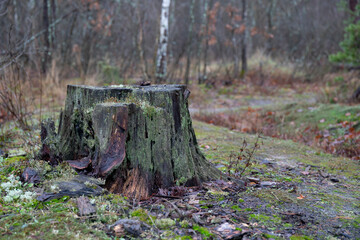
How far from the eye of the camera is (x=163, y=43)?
38.2 feet

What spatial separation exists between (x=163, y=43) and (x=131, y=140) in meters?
9.53

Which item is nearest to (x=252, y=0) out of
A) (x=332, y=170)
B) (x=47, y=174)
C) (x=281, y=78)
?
(x=281, y=78)

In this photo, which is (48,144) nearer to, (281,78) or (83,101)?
(83,101)

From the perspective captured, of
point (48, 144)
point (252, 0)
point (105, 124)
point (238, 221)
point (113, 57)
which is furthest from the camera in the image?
point (252, 0)

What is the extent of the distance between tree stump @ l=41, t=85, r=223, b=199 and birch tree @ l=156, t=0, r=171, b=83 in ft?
27.3

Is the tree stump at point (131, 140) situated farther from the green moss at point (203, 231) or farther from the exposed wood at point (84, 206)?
the green moss at point (203, 231)

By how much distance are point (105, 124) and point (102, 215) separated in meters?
0.78

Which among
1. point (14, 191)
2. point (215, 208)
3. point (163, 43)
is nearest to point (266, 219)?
point (215, 208)

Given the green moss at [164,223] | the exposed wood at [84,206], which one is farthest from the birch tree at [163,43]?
the green moss at [164,223]

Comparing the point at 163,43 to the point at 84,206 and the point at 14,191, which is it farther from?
the point at 84,206

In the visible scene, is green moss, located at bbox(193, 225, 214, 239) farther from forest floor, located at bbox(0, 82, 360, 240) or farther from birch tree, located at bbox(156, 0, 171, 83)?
birch tree, located at bbox(156, 0, 171, 83)

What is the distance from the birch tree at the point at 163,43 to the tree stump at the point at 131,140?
27.3 feet

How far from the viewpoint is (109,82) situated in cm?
374

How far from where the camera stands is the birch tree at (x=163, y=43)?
11438 millimetres
